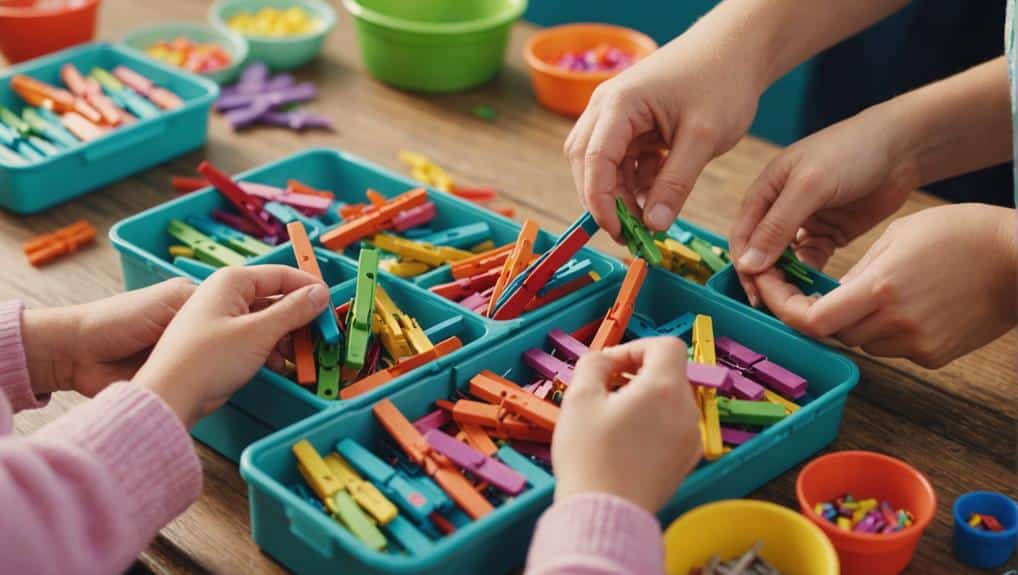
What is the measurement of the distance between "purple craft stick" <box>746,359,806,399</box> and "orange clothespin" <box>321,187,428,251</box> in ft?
1.81

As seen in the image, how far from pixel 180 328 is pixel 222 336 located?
0.05 metres

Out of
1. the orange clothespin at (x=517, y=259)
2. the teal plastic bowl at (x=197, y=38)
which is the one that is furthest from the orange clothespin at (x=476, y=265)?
the teal plastic bowl at (x=197, y=38)

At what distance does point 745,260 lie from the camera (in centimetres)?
146

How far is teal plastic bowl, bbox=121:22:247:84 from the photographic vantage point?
7.07 ft

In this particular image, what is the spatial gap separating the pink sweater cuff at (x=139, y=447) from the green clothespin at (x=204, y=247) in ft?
1.54

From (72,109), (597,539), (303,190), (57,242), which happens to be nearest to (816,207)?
(597,539)

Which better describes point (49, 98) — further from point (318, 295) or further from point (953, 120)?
point (953, 120)

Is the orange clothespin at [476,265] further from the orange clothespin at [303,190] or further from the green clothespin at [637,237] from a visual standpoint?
the orange clothespin at [303,190]

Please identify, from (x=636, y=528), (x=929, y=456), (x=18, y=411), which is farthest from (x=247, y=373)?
(x=929, y=456)

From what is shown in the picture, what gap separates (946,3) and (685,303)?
100cm

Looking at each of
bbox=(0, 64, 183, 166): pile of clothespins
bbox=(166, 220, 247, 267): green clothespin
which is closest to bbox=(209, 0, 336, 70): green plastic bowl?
bbox=(0, 64, 183, 166): pile of clothespins

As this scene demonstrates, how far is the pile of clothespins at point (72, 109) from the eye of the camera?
183cm

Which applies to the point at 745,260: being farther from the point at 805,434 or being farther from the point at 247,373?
the point at 247,373

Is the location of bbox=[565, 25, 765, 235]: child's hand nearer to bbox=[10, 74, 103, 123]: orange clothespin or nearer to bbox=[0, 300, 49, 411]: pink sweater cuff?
bbox=[0, 300, 49, 411]: pink sweater cuff
